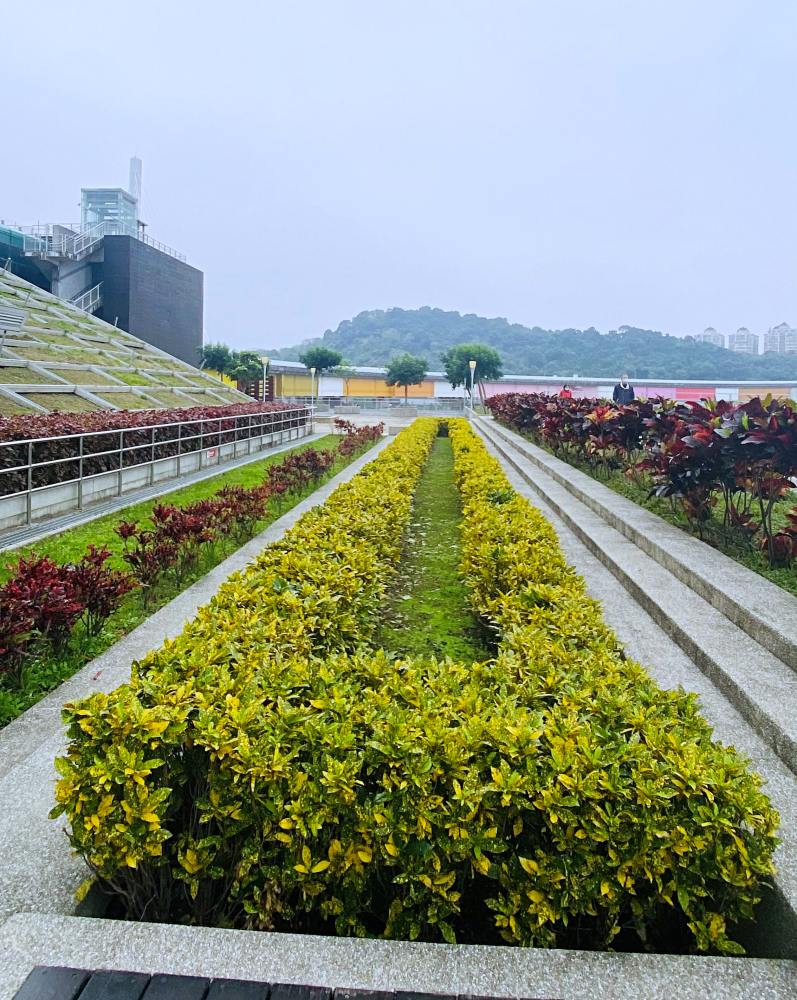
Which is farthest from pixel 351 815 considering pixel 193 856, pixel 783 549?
pixel 783 549

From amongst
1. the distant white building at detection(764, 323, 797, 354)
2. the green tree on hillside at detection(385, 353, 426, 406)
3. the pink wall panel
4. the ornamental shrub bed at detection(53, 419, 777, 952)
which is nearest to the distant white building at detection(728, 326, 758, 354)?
the distant white building at detection(764, 323, 797, 354)

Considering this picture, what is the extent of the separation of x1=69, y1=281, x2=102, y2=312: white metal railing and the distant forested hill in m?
48.3

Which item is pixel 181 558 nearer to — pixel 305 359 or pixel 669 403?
pixel 669 403

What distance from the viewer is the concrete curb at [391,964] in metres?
1.67

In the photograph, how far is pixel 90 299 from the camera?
3850 cm

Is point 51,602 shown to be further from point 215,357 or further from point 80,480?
point 215,357

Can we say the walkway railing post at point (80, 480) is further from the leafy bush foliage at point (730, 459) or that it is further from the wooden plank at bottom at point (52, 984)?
the wooden plank at bottom at point (52, 984)

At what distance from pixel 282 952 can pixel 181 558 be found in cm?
453

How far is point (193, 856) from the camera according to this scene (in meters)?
1.96

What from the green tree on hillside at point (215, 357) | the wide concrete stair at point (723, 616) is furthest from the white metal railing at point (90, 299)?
the wide concrete stair at point (723, 616)

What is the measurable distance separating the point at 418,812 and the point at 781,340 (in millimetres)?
114906

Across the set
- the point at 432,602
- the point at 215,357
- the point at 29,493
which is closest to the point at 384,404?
the point at 215,357

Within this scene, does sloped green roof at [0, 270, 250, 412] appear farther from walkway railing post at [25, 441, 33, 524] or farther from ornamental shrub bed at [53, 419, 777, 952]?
ornamental shrub bed at [53, 419, 777, 952]

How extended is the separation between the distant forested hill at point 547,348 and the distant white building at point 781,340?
16.1ft
